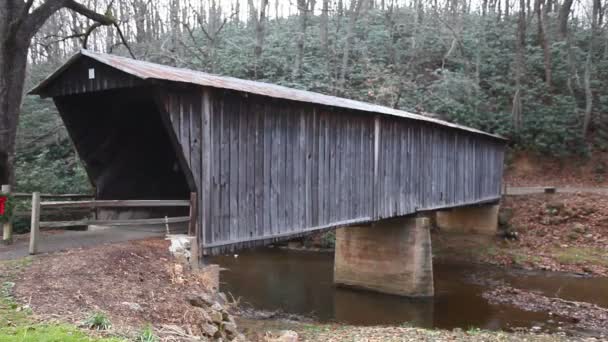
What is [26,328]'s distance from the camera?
4.27 metres

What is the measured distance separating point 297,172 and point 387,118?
152 inches

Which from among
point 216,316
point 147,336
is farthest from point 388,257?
point 147,336

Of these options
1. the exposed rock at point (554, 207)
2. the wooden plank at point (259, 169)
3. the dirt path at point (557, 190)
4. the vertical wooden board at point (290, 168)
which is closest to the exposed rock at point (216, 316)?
the wooden plank at point (259, 169)

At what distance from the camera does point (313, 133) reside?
10.3 m

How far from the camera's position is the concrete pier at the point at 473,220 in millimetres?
19766

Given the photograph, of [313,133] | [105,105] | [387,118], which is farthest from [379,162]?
[105,105]

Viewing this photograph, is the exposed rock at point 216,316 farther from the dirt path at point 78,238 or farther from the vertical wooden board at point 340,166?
the vertical wooden board at point 340,166

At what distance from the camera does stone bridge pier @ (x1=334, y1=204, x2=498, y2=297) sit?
14250 millimetres

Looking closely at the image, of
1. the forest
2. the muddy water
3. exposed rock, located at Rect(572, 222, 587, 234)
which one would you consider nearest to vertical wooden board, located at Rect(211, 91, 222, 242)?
the muddy water

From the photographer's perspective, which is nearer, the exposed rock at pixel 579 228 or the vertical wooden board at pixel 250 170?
the vertical wooden board at pixel 250 170

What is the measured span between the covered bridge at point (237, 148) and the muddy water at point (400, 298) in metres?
2.54

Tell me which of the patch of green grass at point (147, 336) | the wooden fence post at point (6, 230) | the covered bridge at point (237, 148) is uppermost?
the covered bridge at point (237, 148)

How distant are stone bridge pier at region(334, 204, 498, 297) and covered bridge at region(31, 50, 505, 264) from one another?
89cm

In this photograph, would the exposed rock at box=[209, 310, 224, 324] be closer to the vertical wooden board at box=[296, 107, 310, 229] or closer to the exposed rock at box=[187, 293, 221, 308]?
the exposed rock at box=[187, 293, 221, 308]
